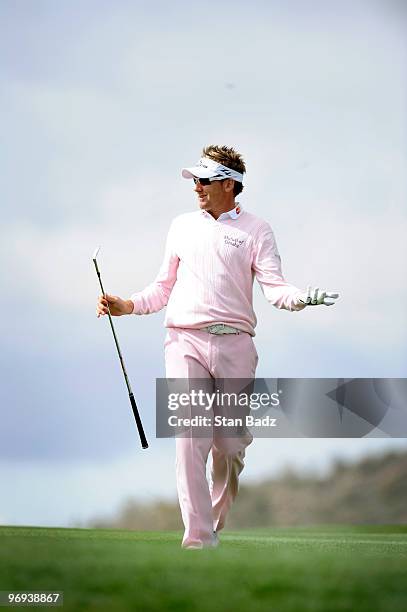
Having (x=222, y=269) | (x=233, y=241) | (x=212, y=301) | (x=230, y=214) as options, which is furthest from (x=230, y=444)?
(x=230, y=214)

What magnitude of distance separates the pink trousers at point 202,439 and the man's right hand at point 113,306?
0.95ft

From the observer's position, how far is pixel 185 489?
5.60 metres

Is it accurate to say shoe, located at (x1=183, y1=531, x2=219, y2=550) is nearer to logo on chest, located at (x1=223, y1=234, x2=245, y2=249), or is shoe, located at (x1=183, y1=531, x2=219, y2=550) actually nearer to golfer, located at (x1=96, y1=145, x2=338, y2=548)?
golfer, located at (x1=96, y1=145, x2=338, y2=548)

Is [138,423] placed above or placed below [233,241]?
below

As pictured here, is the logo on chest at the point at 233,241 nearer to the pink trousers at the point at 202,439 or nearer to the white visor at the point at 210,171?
the white visor at the point at 210,171

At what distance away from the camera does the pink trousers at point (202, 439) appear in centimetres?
557

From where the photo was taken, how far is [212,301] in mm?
5680

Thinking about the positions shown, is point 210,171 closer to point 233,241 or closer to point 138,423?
point 233,241

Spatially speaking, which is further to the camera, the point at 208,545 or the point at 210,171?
the point at 210,171

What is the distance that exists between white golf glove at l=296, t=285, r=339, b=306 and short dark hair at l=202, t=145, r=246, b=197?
723mm

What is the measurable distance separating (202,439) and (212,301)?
25.1 inches

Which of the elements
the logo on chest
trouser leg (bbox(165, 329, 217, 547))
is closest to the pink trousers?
trouser leg (bbox(165, 329, 217, 547))

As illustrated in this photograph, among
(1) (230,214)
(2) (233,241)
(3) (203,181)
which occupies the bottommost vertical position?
(2) (233,241)

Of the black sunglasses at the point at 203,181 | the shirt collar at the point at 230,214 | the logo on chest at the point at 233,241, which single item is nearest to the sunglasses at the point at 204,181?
the black sunglasses at the point at 203,181
